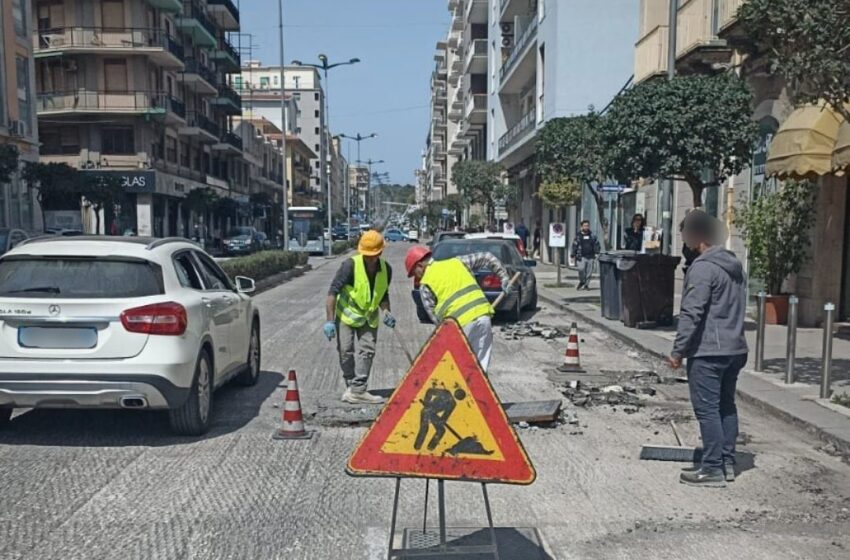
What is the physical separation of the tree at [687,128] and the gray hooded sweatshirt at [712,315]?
7.82 meters

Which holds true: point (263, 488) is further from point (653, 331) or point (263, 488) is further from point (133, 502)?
point (653, 331)

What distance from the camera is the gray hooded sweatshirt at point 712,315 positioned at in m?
5.48

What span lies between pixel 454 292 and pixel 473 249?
31.0ft

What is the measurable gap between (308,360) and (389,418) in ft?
22.3

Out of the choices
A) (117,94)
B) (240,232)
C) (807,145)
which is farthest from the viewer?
(240,232)

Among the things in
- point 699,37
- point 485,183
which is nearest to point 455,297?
point 699,37

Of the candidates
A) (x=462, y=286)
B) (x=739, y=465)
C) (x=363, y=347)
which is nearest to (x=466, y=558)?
(x=462, y=286)

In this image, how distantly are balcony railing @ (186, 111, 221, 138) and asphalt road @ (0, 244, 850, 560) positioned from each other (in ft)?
153

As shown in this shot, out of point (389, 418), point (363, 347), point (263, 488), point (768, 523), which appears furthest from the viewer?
point (363, 347)

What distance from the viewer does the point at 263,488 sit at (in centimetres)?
545

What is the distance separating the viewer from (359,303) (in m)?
7.50

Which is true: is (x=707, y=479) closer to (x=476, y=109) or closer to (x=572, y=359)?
(x=572, y=359)

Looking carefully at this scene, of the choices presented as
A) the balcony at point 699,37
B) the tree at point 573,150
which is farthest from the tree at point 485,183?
the balcony at point 699,37

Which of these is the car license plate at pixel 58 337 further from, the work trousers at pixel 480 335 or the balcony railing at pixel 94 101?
the balcony railing at pixel 94 101
